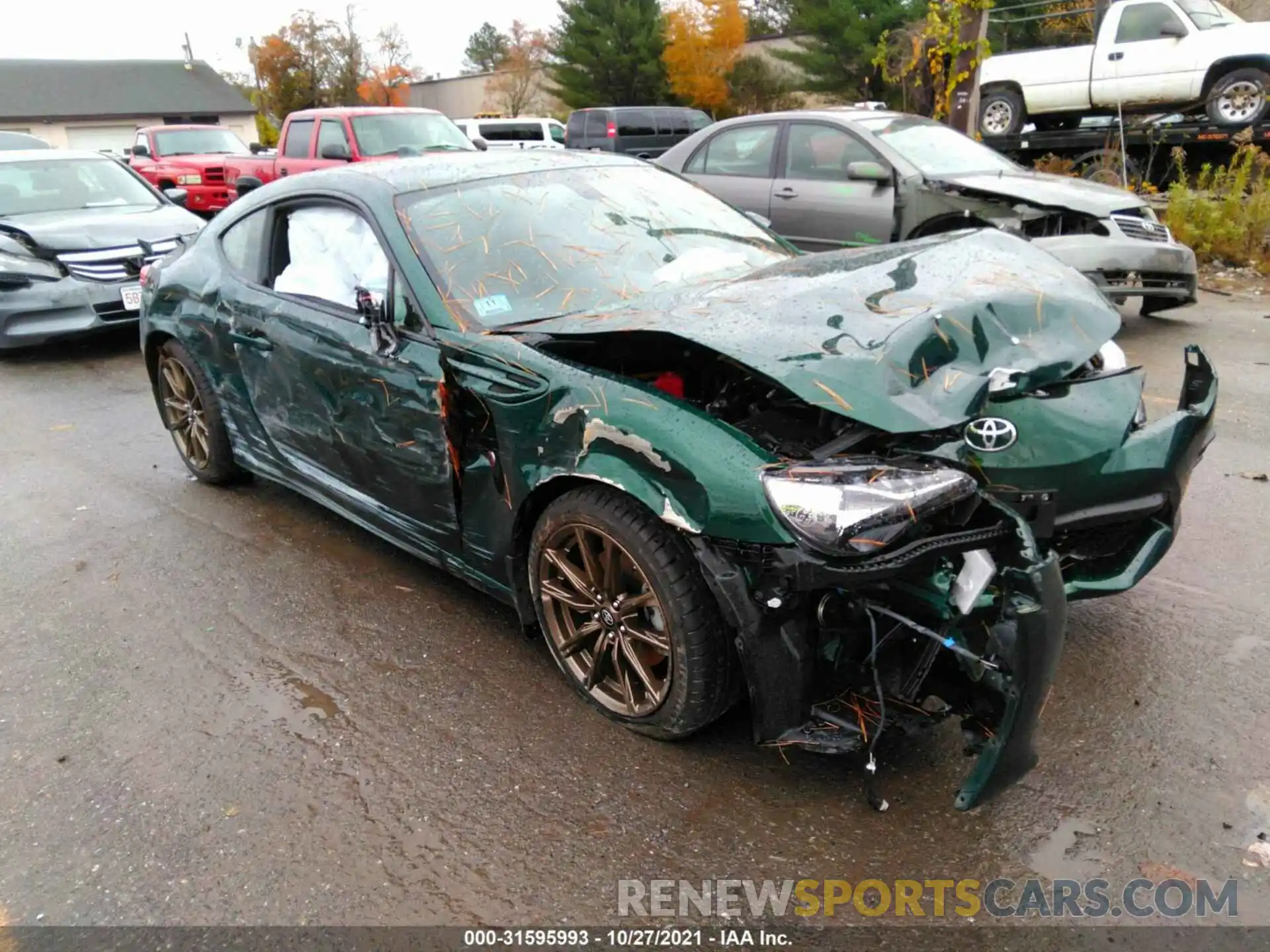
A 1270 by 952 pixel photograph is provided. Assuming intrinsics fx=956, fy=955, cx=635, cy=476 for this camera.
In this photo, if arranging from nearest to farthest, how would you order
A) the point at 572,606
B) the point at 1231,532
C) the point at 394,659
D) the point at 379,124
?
the point at 572,606, the point at 394,659, the point at 1231,532, the point at 379,124

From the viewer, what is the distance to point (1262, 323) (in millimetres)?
7684

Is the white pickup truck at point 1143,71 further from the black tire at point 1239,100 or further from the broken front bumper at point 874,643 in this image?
the broken front bumper at point 874,643

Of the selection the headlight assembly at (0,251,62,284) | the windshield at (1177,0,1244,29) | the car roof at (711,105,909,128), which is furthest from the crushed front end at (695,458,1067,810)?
the windshield at (1177,0,1244,29)

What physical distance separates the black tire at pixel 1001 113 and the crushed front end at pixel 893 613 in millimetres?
14242

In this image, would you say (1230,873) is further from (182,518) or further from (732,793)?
(182,518)

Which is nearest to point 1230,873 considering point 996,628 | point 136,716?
point 996,628

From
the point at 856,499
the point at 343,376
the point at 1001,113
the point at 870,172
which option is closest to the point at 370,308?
the point at 343,376

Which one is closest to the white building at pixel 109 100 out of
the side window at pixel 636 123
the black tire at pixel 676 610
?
the side window at pixel 636 123

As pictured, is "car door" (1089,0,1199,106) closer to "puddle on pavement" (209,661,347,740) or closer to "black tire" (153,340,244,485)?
"black tire" (153,340,244,485)

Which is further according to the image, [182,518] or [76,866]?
[182,518]

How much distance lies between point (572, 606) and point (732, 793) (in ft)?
2.39

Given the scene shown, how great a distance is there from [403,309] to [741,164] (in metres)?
6.03

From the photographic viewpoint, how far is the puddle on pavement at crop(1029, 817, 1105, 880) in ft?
7.68

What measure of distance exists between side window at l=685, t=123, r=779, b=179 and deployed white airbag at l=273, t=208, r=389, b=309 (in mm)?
5345
